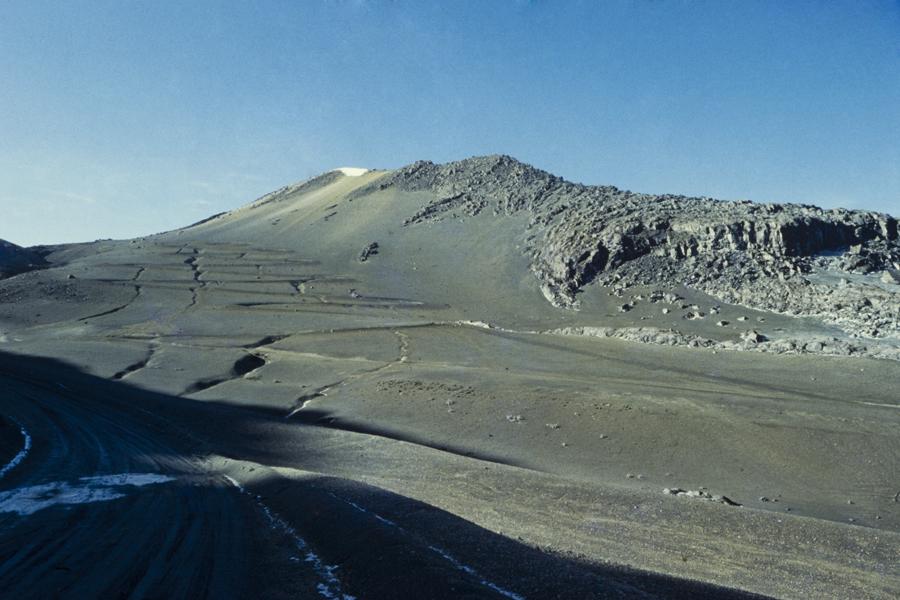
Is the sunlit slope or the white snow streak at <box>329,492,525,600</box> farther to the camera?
the sunlit slope

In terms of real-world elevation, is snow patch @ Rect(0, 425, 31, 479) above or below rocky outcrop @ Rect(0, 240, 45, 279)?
below

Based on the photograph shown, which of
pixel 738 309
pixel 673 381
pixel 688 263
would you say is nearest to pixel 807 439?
pixel 673 381

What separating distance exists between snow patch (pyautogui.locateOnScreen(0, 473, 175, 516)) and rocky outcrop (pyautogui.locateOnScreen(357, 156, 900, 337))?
40012 mm

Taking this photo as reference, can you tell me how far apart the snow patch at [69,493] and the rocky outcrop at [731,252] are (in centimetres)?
→ 4001

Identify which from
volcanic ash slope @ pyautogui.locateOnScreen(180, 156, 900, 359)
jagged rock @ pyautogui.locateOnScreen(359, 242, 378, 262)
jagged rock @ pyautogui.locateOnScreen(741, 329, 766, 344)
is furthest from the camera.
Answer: jagged rock @ pyautogui.locateOnScreen(359, 242, 378, 262)

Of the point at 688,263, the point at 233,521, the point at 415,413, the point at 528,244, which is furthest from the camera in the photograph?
the point at 528,244

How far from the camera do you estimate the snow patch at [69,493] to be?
1020 centimetres

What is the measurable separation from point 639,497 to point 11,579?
11128mm

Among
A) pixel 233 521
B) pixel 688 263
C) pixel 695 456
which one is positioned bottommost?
pixel 695 456

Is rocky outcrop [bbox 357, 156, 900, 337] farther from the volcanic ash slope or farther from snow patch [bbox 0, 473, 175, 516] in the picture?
snow patch [bbox 0, 473, 175, 516]

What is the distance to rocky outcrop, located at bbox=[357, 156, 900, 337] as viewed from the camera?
4462 centimetres

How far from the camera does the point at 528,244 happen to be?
68688mm

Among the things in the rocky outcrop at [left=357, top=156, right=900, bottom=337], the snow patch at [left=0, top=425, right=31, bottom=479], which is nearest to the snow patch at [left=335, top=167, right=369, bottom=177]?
the rocky outcrop at [left=357, top=156, right=900, bottom=337]

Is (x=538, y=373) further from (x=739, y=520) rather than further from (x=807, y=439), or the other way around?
(x=739, y=520)
